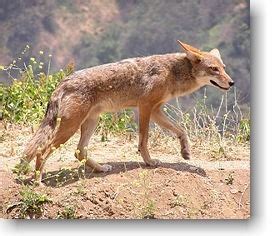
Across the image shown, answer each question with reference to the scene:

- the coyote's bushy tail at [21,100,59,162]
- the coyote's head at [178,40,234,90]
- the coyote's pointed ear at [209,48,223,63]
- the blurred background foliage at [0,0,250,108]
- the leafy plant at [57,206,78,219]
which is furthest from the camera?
the blurred background foliage at [0,0,250,108]

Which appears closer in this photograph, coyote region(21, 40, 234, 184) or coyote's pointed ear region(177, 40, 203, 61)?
coyote region(21, 40, 234, 184)

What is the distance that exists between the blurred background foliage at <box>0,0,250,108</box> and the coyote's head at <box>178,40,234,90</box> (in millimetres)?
115

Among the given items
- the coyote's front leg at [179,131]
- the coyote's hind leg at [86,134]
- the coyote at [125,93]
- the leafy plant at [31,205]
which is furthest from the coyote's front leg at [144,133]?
the leafy plant at [31,205]

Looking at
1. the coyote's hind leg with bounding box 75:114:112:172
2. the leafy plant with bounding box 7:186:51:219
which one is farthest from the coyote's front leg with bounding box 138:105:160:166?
the leafy plant with bounding box 7:186:51:219

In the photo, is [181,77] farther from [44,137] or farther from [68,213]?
[68,213]

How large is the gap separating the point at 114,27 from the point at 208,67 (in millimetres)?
729

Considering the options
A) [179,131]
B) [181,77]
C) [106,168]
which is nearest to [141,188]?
[106,168]

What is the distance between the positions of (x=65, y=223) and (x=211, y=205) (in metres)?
0.90

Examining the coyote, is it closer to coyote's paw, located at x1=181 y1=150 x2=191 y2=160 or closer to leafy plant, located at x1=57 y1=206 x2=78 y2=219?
coyote's paw, located at x1=181 y1=150 x2=191 y2=160

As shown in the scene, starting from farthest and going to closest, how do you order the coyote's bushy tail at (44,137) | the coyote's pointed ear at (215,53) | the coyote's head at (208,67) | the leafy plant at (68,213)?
the coyote's pointed ear at (215,53)
the coyote's head at (208,67)
the coyote's bushy tail at (44,137)
the leafy plant at (68,213)

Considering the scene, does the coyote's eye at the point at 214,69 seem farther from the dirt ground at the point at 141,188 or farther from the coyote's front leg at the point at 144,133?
the dirt ground at the point at 141,188

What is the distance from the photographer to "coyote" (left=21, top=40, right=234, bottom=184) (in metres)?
5.48

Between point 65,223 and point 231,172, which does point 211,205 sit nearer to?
point 231,172

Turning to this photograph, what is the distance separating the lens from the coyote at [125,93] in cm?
548
